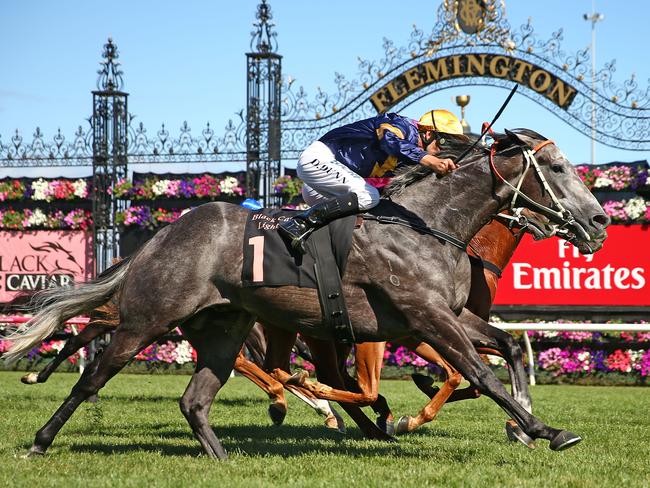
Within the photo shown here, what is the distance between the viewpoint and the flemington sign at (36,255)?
14.6m

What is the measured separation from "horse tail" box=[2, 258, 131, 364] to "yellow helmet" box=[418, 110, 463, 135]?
2.04m

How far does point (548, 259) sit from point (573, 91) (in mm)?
2563

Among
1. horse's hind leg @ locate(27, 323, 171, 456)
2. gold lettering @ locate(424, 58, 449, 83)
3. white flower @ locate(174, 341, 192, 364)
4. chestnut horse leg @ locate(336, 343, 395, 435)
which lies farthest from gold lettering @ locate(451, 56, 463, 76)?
horse's hind leg @ locate(27, 323, 171, 456)

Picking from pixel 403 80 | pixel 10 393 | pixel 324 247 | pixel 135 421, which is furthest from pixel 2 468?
pixel 403 80

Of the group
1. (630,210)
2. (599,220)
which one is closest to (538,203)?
(599,220)

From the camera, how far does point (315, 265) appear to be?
Answer: 5277 millimetres

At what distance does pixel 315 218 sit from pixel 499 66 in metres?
9.29

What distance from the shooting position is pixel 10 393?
33.5 ft

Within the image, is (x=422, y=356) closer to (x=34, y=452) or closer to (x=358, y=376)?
(x=358, y=376)

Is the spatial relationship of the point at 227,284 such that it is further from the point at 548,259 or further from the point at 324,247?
the point at 548,259

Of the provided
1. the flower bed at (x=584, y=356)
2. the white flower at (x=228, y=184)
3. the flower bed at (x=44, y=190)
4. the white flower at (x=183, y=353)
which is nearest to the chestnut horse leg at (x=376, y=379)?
the flower bed at (x=584, y=356)

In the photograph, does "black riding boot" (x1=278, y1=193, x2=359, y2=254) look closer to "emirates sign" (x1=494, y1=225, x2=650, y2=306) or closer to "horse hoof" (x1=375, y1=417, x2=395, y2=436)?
"horse hoof" (x1=375, y1=417, x2=395, y2=436)

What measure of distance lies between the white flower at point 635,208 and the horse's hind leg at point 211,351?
831 cm

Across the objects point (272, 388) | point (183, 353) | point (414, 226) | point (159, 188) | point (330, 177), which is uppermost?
point (330, 177)
